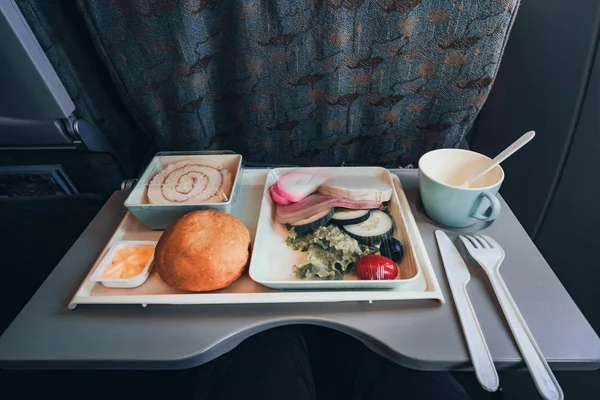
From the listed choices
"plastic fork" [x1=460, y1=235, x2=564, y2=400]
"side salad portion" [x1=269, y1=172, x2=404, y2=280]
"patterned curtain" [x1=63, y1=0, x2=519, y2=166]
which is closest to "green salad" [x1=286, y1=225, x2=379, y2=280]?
"side salad portion" [x1=269, y1=172, x2=404, y2=280]

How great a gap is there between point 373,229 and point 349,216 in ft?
0.20

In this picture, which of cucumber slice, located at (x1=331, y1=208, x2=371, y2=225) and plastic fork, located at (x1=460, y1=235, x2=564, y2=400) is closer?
plastic fork, located at (x1=460, y1=235, x2=564, y2=400)

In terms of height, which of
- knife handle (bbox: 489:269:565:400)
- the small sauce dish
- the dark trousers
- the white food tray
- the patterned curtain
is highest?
the patterned curtain

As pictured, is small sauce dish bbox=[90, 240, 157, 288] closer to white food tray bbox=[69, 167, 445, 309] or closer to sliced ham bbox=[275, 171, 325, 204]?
white food tray bbox=[69, 167, 445, 309]

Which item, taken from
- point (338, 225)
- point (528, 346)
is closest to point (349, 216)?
point (338, 225)

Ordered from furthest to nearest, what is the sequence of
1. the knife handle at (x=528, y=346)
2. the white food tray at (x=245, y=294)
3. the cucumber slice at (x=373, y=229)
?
the cucumber slice at (x=373, y=229) → the white food tray at (x=245, y=294) → the knife handle at (x=528, y=346)

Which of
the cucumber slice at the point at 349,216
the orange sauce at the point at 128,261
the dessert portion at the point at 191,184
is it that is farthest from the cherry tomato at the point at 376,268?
the orange sauce at the point at 128,261

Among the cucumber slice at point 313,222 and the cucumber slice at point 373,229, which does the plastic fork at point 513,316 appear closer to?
the cucumber slice at point 373,229

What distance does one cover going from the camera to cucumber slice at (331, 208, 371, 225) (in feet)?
2.63

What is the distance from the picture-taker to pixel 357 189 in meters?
0.84

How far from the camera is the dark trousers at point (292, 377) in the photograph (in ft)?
2.56

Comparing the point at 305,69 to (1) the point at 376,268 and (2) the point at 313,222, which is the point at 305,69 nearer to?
(2) the point at 313,222

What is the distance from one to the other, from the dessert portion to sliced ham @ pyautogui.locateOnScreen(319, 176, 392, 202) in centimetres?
25

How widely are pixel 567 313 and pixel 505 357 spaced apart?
6.8 inches
